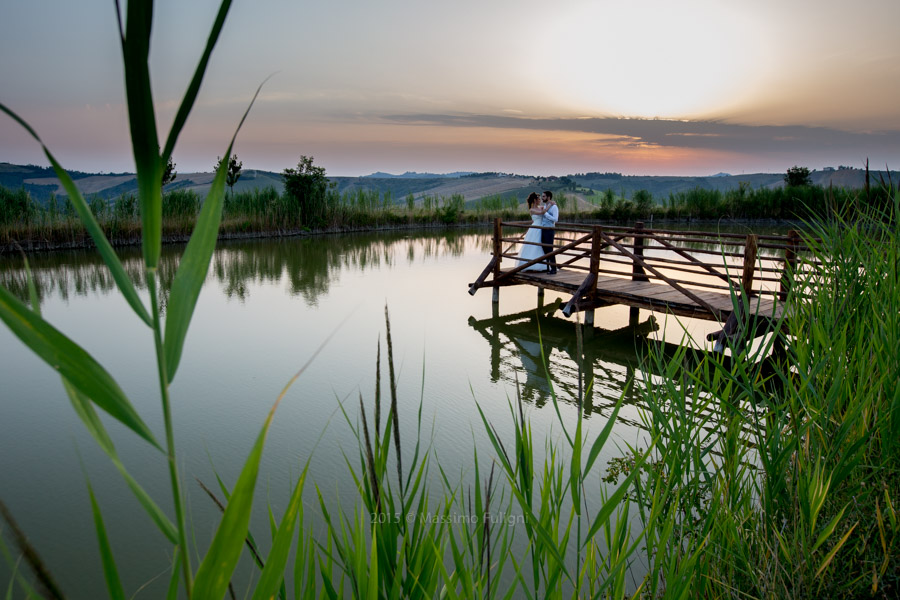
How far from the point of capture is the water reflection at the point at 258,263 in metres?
10.5

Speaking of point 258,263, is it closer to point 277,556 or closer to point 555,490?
point 555,490

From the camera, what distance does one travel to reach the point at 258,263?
13422 millimetres

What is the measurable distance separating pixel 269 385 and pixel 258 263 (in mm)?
8387

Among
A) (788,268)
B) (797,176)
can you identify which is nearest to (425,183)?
(797,176)

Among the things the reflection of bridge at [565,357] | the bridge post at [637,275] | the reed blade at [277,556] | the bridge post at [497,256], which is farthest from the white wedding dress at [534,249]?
the reed blade at [277,556]

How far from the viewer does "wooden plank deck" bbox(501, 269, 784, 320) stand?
6.78 m

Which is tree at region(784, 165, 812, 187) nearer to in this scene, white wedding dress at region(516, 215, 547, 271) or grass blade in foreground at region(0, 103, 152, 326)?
white wedding dress at region(516, 215, 547, 271)

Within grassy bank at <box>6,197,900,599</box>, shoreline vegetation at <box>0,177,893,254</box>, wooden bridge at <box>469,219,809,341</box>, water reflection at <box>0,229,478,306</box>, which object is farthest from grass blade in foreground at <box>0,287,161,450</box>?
shoreline vegetation at <box>0,177,893,254</box>

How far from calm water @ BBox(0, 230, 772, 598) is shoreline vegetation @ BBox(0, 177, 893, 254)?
153 inches

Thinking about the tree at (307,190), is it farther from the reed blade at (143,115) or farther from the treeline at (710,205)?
the reed blade at (143,115)

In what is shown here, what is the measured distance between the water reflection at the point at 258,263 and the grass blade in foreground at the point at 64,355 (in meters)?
8.90

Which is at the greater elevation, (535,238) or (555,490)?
(535,238)

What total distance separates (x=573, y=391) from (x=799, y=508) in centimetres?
417

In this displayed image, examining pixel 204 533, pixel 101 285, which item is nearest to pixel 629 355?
pixel 204 533
